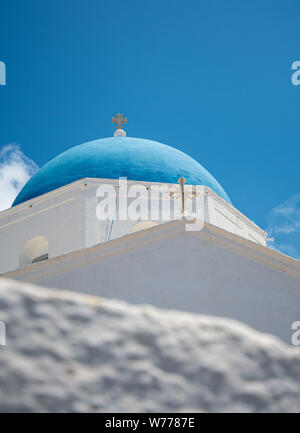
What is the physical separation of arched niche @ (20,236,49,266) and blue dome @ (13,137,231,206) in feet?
2.72

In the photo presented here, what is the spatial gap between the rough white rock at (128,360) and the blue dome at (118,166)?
22.2ft

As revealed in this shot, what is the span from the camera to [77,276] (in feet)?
17.1

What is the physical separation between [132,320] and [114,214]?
6284 millimetres

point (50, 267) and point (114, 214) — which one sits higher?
point (114, 214)

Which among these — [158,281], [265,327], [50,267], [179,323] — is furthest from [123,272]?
[179,323]

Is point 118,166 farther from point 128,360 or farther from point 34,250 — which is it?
point 128,360

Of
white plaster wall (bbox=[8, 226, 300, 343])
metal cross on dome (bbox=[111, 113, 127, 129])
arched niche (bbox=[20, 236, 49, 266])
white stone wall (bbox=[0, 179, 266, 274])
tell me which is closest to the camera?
white plaster wall (bbox=[8, 226, 300, 343])

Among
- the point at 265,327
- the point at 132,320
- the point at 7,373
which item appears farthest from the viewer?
the point at 265,327

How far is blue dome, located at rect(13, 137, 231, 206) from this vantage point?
27.9 ft

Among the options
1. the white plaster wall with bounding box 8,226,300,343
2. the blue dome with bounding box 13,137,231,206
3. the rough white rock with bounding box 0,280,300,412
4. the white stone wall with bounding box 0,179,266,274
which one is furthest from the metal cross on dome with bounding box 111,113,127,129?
the rough white rock with bounding box 0,280,300,412

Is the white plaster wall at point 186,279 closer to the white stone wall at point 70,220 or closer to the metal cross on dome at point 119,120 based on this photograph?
the white stone wall at point 70,220

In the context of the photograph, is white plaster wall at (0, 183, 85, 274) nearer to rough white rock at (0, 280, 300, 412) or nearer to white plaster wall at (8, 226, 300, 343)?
white plaster wall at (8, 226, 300, 343)

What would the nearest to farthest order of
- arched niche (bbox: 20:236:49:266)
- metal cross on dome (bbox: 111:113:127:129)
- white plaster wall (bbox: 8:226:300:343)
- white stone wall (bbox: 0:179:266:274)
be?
white plaster wall (bbox: 8:226:300:343) → white stone wall (bbox: 0:179:266:274) → arched niche (bbox: 20:236:49:266) → metal cross on dome (bbox: 111:113:127:129)
